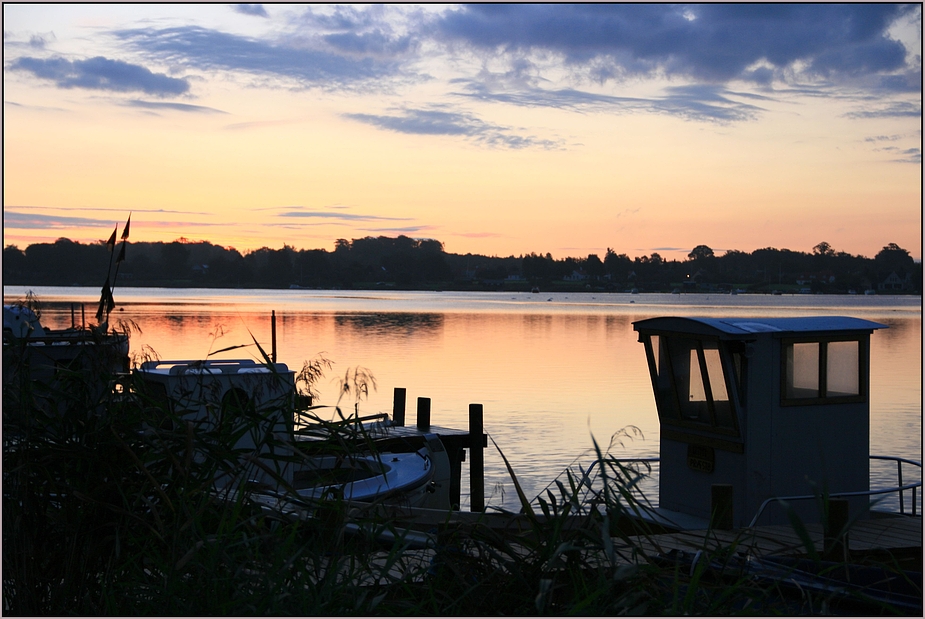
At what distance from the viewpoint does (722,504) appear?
8922 millimetres

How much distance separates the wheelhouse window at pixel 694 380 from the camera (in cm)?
1062

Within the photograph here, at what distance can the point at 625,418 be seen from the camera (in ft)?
110

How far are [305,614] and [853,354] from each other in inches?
335

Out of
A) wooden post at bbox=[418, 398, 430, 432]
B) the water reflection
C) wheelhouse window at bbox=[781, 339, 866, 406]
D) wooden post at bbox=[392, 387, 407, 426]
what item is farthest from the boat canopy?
the water reflection

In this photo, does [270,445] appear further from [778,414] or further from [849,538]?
[778,414]

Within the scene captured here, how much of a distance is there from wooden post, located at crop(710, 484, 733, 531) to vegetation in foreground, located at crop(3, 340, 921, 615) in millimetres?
3063

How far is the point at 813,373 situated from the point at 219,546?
8.03 meters

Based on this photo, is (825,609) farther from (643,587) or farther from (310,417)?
(310,417)

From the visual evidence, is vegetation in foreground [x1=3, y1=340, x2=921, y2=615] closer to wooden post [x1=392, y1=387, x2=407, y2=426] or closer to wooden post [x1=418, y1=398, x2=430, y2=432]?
wooden post [x1=418, y1=398, x2=430, y2=432]

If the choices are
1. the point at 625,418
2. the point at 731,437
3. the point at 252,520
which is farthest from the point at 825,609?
the point at 625,418

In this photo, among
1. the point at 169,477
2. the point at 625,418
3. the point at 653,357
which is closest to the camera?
the point at 169,477

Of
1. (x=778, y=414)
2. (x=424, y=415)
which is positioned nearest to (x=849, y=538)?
(x=778, y=414)

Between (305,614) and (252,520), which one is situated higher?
(252,520)

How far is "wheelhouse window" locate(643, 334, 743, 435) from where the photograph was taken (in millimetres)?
10617
